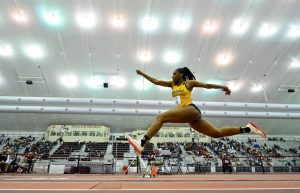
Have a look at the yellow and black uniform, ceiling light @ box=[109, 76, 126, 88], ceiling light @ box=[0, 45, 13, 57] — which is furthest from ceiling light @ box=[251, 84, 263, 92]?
the yellow and black uniform

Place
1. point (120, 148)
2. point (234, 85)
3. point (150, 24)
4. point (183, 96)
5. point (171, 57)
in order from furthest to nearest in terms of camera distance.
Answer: point (120, 148), point (234, 85), point (171, 57), point (150, 24), point (183, 96)

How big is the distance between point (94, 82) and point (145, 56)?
5811 mm

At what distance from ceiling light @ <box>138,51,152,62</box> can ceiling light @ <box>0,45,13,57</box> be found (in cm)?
1123

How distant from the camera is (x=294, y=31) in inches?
833

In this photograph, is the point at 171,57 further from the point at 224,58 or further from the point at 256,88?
the point at 256,88

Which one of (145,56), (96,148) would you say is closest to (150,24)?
(145,56)

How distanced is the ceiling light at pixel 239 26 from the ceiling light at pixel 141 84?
9.23 m

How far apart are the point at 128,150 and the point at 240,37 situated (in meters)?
16.7

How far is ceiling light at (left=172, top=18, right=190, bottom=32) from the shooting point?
20145 mm

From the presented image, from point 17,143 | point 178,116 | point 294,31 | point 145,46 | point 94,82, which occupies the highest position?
point 294,31

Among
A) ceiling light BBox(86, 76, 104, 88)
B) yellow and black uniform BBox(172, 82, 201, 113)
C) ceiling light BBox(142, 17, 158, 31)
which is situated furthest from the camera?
ceiling light BBox(86, 76, 104, 88)

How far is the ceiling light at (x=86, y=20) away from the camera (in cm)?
1942

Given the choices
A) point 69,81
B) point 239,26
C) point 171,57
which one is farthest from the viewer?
point 69,81

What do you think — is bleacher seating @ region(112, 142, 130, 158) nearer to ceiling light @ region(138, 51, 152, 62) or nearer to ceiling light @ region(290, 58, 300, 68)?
ceiling light @ region(138, 51, 152, 62)
